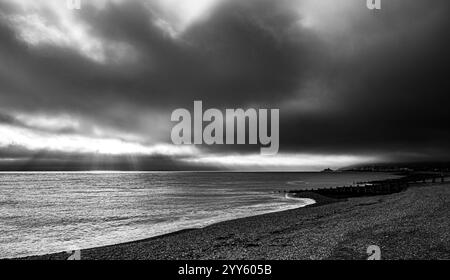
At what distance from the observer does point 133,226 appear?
3070cm

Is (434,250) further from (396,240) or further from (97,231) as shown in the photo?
(97,231)

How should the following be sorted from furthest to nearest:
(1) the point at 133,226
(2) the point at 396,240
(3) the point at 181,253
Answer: (1) the point at 133,226 → (3) the point at 181,253 → (2) the point at 396,240

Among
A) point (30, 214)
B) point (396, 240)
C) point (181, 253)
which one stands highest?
point (396, 240)

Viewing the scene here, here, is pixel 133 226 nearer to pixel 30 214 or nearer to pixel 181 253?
pixel 181 253

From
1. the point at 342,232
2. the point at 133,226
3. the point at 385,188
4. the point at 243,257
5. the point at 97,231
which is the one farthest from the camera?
the point at 385,188

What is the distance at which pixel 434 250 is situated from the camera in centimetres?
1292
